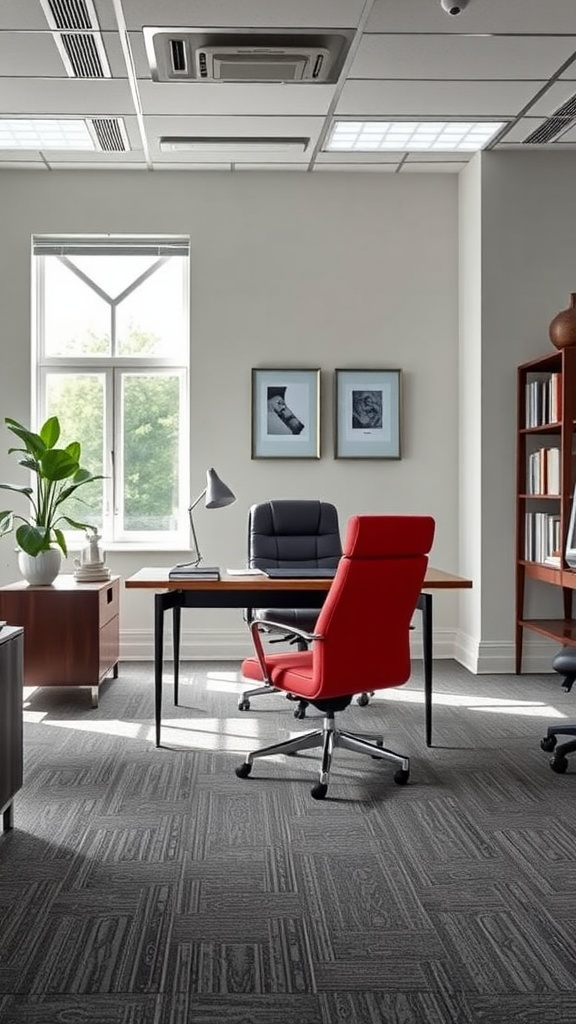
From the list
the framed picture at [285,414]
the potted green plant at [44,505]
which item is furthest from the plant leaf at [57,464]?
the framed picture at [285,414]

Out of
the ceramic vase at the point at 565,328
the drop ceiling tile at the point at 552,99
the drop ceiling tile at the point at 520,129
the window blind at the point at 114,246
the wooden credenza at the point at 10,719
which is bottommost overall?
the wooden credenza at the point at 10,719

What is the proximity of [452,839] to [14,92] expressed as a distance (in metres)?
4.21

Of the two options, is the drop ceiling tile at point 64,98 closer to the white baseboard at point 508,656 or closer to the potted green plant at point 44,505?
the potted green plant at point 44,505

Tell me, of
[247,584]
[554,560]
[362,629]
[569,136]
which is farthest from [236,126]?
[362,629]

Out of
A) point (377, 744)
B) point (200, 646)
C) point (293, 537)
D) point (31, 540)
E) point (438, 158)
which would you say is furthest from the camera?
point (200, 646)

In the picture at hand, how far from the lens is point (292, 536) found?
5043 mm

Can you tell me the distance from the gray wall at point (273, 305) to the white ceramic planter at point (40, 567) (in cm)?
129

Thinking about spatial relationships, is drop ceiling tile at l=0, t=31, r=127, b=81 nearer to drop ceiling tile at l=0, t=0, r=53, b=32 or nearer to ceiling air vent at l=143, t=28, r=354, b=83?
drop ceiling tile at l=0, t=0, r=53, b=32

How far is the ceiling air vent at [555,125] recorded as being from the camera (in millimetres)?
5117

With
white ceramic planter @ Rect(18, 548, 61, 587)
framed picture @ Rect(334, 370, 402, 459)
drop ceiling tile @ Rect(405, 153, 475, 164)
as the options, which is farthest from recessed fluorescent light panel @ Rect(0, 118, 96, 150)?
white ceramic planter @ Rect(18, 548, 61, 587)

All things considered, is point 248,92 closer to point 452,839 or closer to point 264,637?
point 264,637

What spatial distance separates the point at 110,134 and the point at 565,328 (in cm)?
286

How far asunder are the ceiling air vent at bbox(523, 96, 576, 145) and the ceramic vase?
101cm

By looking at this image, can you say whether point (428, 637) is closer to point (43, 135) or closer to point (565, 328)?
point (565, 328)
